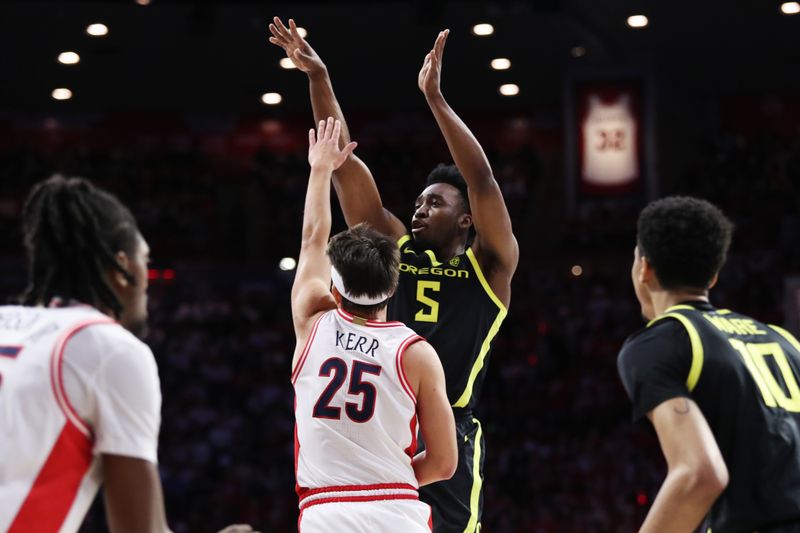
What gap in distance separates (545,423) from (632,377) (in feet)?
42.6

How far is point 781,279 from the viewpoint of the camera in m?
16.6

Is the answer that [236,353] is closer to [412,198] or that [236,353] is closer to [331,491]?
[412,198]

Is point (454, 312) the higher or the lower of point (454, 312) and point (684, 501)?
the higher

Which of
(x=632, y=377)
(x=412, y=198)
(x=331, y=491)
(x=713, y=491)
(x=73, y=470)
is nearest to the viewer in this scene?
(x=73, y=470)

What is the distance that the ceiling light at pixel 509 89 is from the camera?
1885 cm

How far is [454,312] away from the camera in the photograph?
17.2 ft

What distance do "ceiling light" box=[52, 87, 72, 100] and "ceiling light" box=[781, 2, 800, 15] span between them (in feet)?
37.8

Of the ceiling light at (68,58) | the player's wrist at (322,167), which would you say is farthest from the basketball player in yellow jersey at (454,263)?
the ceiling light at (68,58)

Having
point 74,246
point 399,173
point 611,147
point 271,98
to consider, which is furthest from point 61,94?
point 74,246

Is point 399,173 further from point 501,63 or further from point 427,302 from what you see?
point 427,302

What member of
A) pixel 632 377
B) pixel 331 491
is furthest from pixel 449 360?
pixel 632 377

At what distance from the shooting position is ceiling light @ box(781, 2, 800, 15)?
15.0 m

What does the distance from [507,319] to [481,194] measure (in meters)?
12.6

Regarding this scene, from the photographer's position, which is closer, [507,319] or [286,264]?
[507,319]
